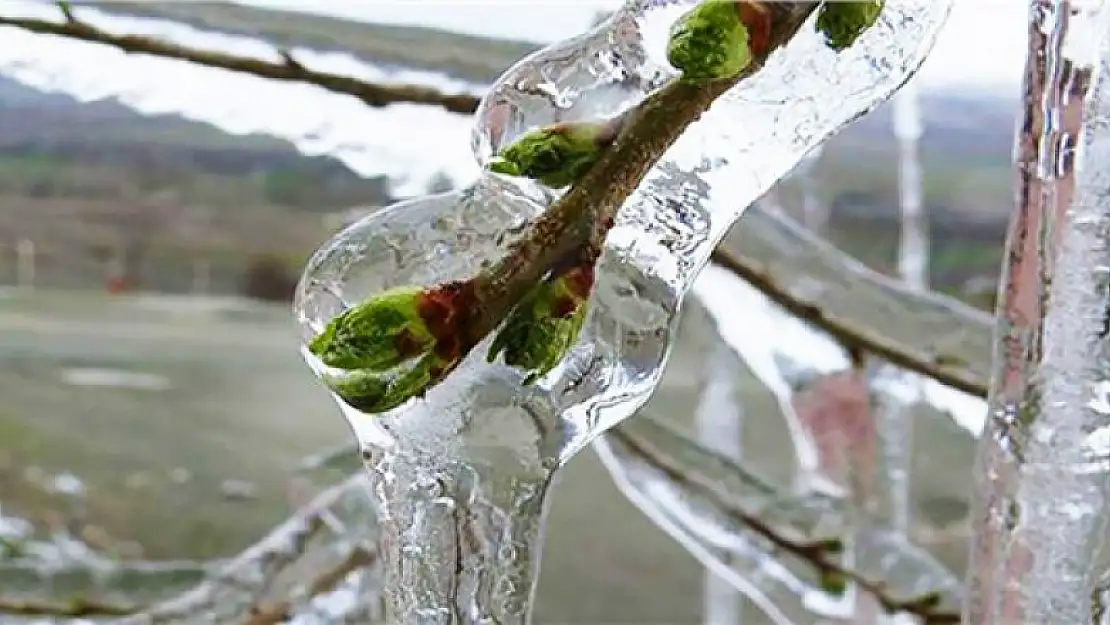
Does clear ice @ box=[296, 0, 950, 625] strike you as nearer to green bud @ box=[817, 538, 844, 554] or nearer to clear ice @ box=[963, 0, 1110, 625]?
clear ice @ box=[963, 0, 1110, 625]

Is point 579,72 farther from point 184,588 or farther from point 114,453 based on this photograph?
point 114,453

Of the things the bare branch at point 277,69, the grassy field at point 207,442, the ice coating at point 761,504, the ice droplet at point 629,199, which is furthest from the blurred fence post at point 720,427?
the ice droplet at point 629,199

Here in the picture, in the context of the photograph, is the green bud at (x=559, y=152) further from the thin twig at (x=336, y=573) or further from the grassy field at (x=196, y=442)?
the grassy field at (x=196, y=442)

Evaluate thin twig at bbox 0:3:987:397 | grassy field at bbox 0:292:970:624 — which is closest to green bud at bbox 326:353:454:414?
thin twig at bbox 0:3:987:397

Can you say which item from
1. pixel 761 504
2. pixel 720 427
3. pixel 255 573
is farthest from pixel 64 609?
pixel 720 427

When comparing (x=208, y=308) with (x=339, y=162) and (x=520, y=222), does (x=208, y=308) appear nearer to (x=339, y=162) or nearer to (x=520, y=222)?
(x=339, y=162)

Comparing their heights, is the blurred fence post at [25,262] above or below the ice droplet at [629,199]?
below

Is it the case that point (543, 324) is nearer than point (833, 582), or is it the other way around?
point (543, 324)
